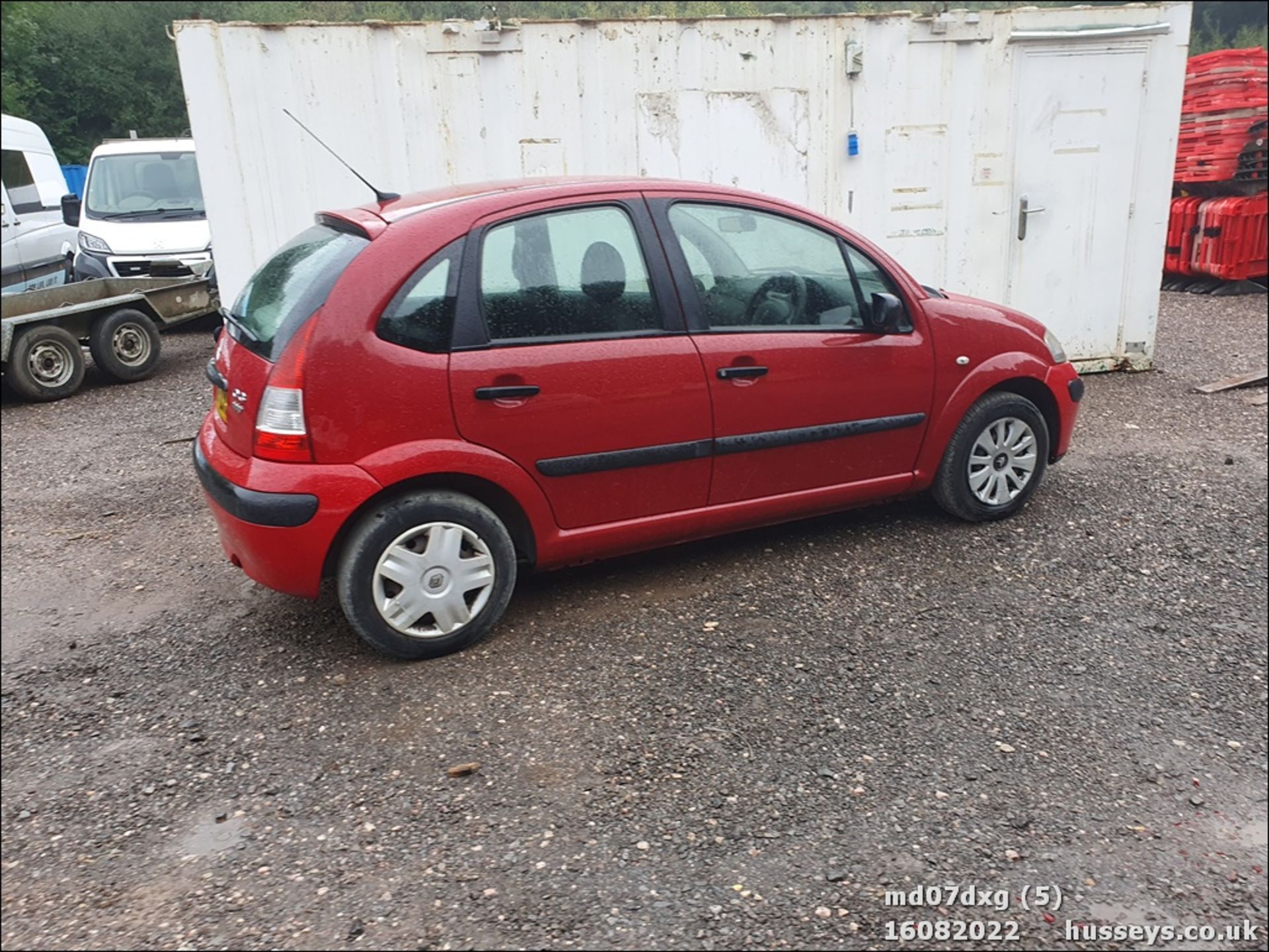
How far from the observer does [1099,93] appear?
740cm

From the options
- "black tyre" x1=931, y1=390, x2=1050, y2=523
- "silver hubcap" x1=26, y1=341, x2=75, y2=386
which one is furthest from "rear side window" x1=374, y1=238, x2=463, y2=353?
"black tyre" x1=931, y1=390, x2=1050, y2=523

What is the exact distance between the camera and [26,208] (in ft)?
4.55

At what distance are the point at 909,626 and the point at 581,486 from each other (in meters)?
1.35

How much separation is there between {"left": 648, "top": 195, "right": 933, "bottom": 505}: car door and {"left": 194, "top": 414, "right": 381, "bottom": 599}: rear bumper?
1.46 meters

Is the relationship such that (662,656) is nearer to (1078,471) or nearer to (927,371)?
(927,371)

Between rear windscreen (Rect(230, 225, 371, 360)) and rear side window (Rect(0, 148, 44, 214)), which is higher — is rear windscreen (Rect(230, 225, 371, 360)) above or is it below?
below

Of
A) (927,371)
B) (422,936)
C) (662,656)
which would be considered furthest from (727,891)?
(927,371)

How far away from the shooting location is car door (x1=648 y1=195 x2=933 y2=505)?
397cm

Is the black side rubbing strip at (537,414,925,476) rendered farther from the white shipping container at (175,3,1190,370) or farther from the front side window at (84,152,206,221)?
the front side window at (84,152,206,221)

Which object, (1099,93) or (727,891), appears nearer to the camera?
(727,891)

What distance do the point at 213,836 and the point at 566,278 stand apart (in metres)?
2.20

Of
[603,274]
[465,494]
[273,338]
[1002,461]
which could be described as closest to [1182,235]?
[1002,461]

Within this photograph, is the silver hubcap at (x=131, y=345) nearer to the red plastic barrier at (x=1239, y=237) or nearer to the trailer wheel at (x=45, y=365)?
the trailer wheel at (x=45, y=365)

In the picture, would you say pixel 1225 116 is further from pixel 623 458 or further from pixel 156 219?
pixel 156 219
